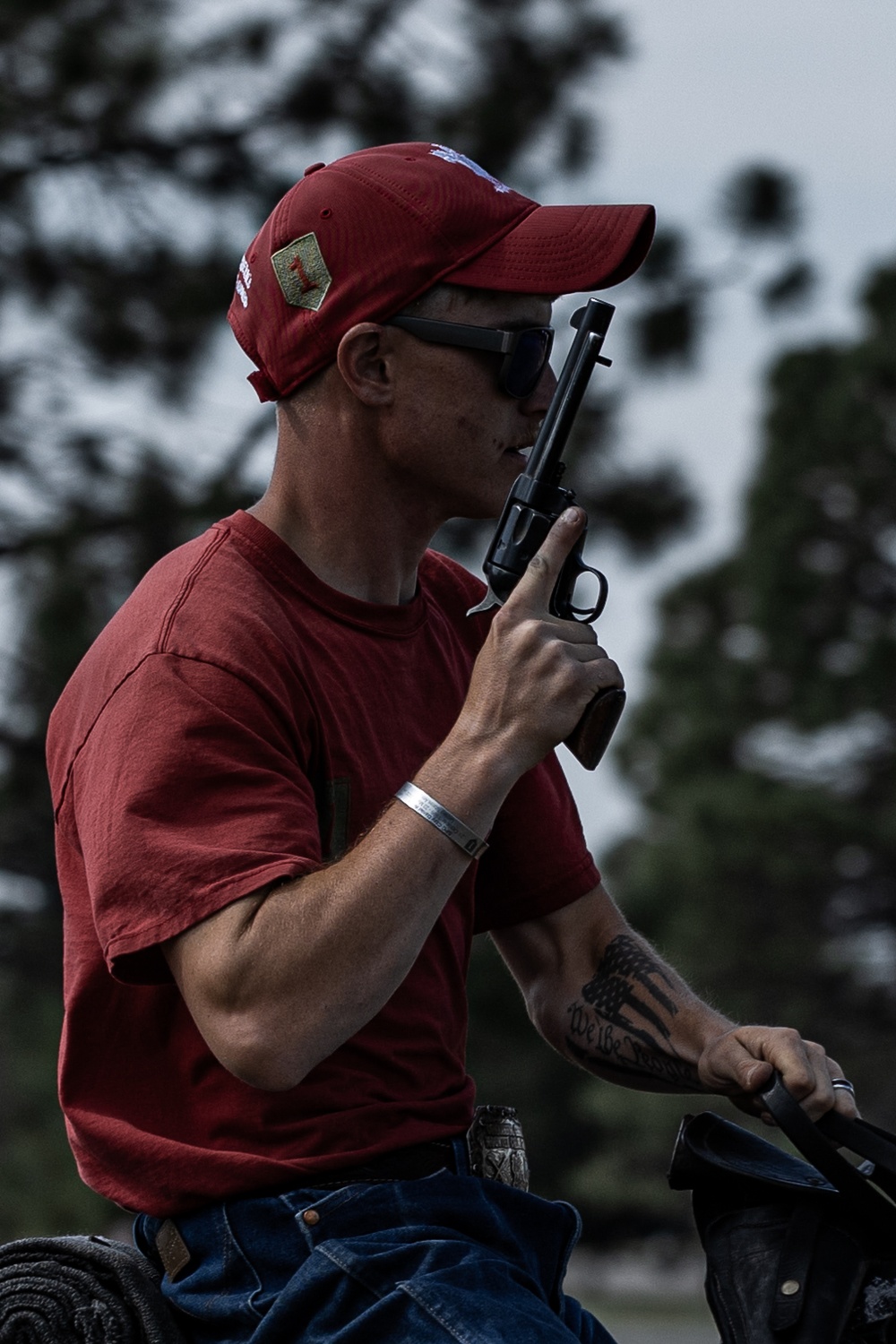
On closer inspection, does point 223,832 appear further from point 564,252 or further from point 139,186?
point 139,186

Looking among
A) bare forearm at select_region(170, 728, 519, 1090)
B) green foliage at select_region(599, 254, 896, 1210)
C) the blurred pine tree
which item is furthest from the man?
green foliage at select_region(599, 254, 896, 1210)

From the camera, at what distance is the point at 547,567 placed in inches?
96.6

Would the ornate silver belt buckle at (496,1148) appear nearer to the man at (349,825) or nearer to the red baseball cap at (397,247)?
the man at (349,825)

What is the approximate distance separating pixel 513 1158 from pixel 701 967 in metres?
18.6

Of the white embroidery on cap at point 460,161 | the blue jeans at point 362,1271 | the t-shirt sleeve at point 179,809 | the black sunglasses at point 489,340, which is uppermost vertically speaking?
the white embroidery on cap at point 460,161

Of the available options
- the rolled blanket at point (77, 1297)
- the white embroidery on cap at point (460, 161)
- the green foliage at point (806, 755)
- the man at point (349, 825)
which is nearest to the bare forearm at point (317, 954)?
the man at point (349, 825)

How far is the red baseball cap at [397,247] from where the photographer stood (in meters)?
2.64

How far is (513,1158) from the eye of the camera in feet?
8.95

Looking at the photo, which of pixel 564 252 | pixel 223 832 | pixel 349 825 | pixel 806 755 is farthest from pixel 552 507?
pixel 806 755

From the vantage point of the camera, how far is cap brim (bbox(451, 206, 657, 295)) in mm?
2645

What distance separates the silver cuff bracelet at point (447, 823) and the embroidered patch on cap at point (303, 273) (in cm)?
78

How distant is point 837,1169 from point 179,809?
3.09ft

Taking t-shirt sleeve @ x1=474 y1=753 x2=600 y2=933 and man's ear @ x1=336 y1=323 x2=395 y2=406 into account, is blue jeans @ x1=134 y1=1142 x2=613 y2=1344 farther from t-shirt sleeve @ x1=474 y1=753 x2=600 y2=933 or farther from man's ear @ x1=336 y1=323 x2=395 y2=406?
man's ear @ x1=336 y1=323 x2=395 y2=406

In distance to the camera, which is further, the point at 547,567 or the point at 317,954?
the point at 547,567
